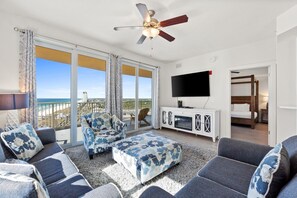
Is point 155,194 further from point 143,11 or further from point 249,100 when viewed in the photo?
point 249,100

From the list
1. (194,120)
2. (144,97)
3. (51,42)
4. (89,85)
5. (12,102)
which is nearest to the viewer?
(12,102)

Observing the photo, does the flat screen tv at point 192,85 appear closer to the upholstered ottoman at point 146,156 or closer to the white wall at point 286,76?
the white wall at point 286,76

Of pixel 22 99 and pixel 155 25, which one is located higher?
pixel 155 25

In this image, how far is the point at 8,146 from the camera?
5.03ft

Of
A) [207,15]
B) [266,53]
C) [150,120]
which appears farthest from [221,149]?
[150,120]

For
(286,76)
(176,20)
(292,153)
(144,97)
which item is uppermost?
(176,20)

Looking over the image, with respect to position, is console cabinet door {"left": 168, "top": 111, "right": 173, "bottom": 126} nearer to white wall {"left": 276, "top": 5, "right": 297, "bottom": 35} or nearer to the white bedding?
the white bedding

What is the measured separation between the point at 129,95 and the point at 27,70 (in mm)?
2501

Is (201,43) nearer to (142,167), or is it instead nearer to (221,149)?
(221,149)

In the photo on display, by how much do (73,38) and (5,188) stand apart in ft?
10.6

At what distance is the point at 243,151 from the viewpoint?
1545 millimetres

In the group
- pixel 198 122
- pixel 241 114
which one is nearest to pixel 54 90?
pixel 198 122

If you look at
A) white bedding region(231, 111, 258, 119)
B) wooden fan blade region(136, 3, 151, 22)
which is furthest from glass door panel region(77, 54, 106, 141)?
white bedding region(231, 111, 258, 119)

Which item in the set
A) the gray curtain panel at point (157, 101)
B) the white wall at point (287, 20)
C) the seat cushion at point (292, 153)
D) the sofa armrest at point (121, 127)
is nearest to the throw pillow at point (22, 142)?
the sofa armrest at point (121, 127)
